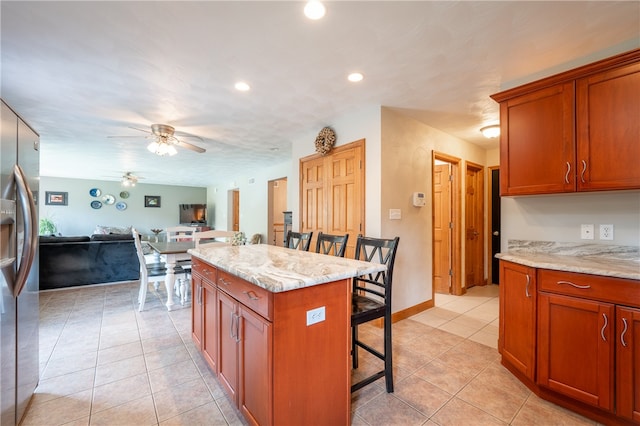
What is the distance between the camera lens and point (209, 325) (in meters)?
1.97

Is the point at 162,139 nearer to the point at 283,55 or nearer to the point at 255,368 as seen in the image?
the point at 283,55

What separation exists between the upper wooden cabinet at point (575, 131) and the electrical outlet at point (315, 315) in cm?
188

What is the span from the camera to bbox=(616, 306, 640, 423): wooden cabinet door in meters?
1.44

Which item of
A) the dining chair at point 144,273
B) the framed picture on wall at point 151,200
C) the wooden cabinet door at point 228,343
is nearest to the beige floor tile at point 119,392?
the wooden cabinet door at point 228,343

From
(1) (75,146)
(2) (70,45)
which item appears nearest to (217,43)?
(2) (70,45)

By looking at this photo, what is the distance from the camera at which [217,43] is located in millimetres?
1936

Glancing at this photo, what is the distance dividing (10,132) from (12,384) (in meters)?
1.33

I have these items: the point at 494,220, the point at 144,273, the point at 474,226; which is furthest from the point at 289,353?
the point at 494,220

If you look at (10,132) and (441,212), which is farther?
(441,212)

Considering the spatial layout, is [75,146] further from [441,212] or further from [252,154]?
[441,212]

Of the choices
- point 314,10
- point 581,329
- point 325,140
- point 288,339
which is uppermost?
point 314,10

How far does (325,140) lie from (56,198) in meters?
9.73

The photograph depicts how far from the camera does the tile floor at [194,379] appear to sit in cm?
163

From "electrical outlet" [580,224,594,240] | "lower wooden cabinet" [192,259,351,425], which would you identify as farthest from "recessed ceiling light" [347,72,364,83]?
"electrical outlet" [580,224,594,240]
